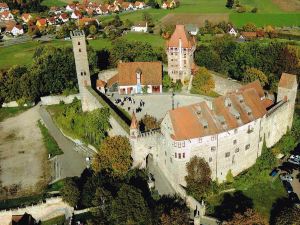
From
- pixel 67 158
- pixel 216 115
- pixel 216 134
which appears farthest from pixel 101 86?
pixel 216 134

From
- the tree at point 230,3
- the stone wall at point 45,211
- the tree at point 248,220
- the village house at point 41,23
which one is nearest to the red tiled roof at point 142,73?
the stone wall at point 45,211

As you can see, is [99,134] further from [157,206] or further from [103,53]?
[103,53]

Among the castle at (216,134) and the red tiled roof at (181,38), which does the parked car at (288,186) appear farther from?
the red tiled roof at (181,38)

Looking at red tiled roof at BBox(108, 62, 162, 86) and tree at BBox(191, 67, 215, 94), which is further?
red tiled roof at BBox(108, 62, 162, 86)

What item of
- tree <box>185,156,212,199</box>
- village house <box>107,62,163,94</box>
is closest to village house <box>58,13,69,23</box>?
village house <box>107,62,163,94</box>

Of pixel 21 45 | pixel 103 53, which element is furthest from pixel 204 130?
pixel 21 45

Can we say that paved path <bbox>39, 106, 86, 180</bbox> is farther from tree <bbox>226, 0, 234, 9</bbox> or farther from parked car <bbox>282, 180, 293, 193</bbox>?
tree <bbox>226, 0, 234, 9</bbox>
